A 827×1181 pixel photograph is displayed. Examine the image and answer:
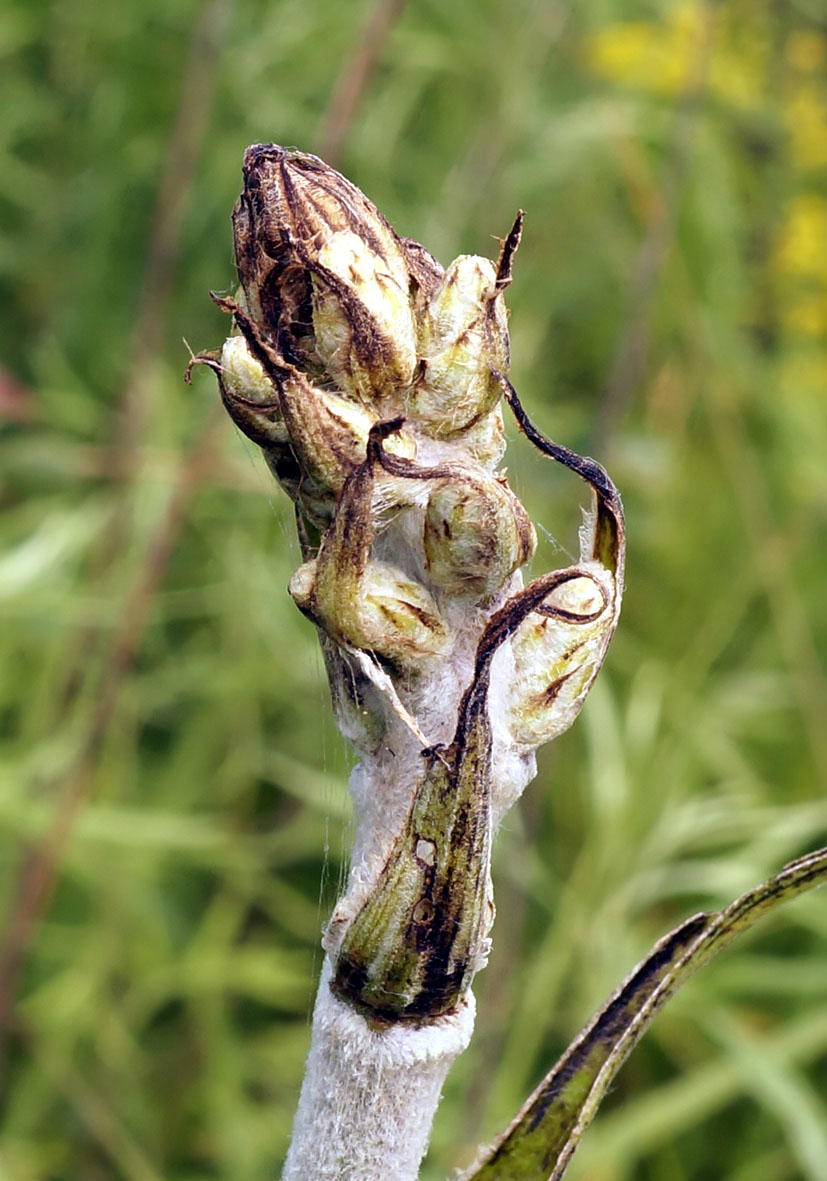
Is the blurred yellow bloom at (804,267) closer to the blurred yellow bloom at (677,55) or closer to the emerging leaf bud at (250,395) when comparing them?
the blurred yellow bloom at (677,55)

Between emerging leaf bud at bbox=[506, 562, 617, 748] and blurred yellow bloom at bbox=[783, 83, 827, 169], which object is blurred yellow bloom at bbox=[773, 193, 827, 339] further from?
emerging leaf bud at bbox=[506, 562, 617, 748]

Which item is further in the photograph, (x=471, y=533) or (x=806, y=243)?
(x=806, y=243)

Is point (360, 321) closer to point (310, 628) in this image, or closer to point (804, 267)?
point (310, 628)

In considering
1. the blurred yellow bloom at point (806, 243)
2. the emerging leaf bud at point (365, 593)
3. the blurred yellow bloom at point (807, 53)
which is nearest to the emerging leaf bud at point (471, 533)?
the emerging leaf bud at point (365, 593)

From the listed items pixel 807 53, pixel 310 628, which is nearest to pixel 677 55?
pixel 807 53

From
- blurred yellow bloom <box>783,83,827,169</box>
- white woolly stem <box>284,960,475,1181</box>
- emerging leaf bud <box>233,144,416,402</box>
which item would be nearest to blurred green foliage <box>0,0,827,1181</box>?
blurred yellow bloom <box>783,83,827,169</box>

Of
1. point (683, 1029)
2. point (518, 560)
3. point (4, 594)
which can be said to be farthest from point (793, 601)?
point (518, 560)

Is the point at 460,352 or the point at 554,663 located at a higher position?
the point at 460,352

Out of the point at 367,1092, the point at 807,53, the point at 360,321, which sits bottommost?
the point at 367,1092
